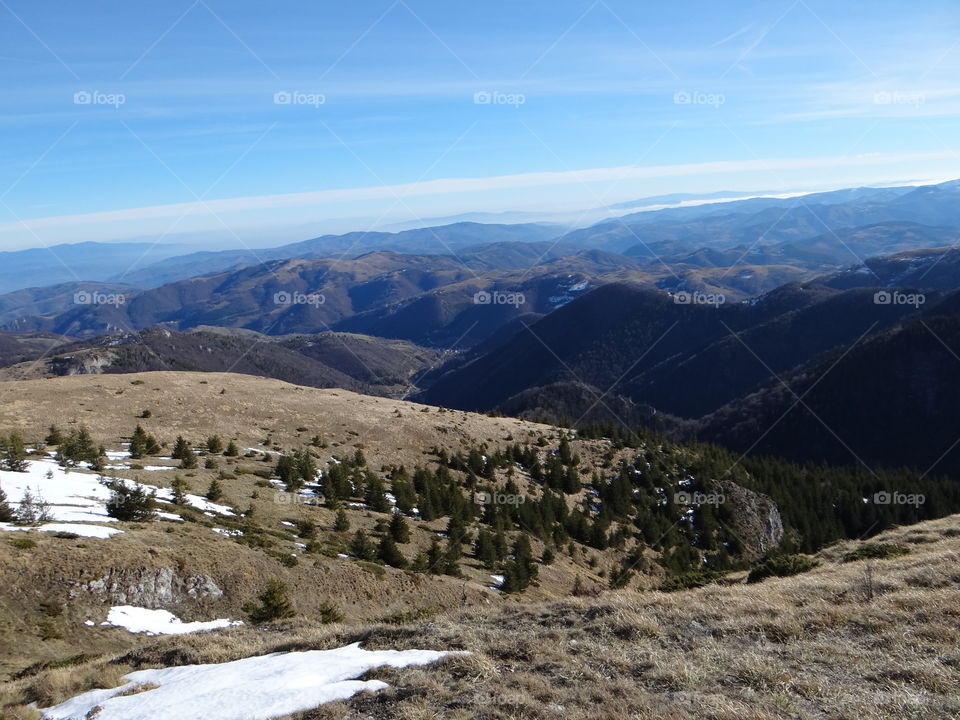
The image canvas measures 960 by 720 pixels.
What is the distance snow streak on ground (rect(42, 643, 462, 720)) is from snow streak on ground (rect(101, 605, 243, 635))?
17.8 feet

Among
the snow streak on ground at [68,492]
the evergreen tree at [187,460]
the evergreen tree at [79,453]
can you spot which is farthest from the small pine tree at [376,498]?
the evergreen tree at [79,453]

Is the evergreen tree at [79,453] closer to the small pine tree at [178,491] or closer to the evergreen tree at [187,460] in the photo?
the evergreen tree at [187,460]

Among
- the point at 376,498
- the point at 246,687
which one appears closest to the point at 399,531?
the point at 376,498

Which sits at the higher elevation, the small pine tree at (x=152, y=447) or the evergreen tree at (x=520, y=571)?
the small pine tree at (x=152, y=447)

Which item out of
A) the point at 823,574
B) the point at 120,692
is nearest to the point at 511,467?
the point at 823,574

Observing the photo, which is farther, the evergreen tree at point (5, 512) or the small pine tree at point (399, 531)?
the small pine tree at point (399, 531)

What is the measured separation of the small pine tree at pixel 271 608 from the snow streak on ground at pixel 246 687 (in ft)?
20.8

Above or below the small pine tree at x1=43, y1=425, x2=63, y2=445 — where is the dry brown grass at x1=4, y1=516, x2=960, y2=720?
below

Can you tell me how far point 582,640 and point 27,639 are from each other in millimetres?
16243

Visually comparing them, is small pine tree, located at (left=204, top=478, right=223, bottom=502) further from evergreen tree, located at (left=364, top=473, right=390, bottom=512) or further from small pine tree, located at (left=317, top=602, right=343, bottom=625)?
small pine tree, located at (left=317, top=602, right=343, bottom=625)

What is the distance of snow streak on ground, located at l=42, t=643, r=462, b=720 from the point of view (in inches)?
440

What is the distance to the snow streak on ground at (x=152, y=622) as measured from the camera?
18656mm

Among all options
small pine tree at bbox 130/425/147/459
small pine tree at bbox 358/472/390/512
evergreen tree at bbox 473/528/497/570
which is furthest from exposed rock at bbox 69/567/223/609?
evergreen tree at bbox 473/528/497/570

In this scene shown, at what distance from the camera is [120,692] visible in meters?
12.6
